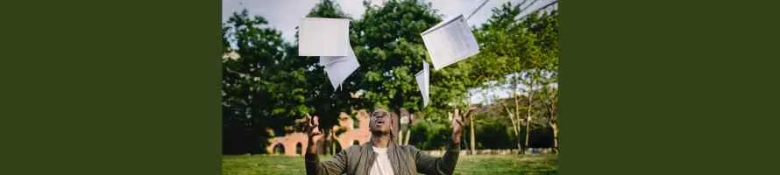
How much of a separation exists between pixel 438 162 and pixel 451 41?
3.64 ft

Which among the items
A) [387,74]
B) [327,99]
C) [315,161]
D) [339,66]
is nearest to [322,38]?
[339,66]

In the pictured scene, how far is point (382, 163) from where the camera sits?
6.50 metres

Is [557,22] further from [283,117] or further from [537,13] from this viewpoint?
[283,117]

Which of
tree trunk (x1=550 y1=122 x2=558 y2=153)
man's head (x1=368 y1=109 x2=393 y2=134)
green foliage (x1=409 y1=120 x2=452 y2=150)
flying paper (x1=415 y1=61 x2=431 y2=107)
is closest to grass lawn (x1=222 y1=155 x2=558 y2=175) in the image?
tree trunk (x1=550 y1=122 x2=558 y2=153)

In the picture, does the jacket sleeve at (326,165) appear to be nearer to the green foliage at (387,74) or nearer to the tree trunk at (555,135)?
the green foliage at (387,74)

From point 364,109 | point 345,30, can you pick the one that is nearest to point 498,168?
point 364,109

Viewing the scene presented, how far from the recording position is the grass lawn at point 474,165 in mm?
7223

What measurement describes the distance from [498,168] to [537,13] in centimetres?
134

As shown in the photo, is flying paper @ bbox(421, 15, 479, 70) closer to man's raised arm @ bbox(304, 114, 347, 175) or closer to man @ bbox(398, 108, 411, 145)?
man @ bbox(398, 108, 411, 145)

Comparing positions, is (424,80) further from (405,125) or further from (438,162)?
(438,162)

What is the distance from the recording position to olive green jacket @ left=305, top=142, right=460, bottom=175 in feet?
20.9

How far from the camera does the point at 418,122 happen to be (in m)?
7.37

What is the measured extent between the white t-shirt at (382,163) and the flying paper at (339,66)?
912 millimetres

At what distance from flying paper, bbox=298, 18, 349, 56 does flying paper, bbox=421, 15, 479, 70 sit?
0.69 meters
